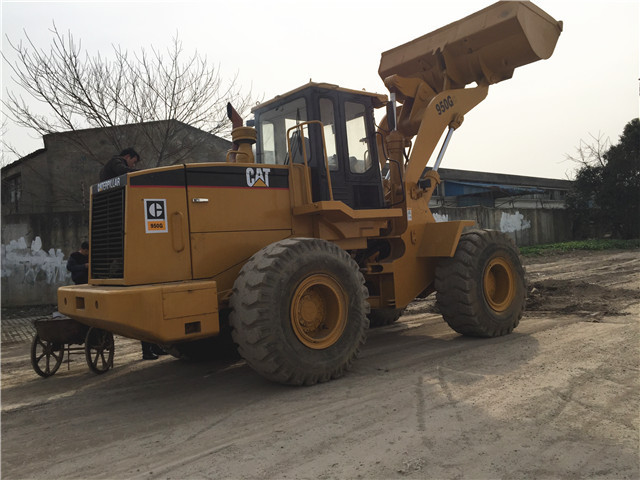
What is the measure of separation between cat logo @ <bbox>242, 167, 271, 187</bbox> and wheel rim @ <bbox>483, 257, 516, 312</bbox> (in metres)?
3.28

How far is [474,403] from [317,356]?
1.50 metres

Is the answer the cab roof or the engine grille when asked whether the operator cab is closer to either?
the cab roof

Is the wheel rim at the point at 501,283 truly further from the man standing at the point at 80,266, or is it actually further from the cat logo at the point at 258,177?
the man standing at the point at 80,266

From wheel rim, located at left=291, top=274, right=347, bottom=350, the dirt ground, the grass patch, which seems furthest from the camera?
the grass patch

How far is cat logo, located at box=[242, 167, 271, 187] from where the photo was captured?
542cm

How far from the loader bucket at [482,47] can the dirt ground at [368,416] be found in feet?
12.3

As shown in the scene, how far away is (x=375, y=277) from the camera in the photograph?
265 inches

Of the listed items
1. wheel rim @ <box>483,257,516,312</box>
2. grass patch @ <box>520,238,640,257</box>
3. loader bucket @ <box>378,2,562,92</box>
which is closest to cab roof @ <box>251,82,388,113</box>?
loader bucket @ <box>378,2,562,92</box>

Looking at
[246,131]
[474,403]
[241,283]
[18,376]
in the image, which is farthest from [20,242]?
[474,403]

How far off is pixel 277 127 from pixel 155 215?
214cm

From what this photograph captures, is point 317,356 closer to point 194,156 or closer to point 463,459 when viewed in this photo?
point 463,459

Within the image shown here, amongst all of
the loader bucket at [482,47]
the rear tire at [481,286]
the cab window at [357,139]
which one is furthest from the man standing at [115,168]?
the loader bucket at [482,47]

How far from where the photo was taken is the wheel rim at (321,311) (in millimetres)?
5012

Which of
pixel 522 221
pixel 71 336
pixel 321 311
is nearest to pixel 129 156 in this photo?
pixel 71 336
